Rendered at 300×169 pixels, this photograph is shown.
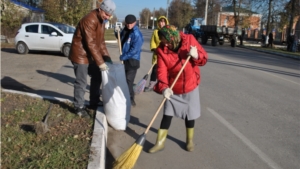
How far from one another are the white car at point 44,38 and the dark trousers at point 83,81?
31.3 ft

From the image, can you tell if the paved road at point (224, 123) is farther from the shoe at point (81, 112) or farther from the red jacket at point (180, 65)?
the red jacket at point (180, 65)

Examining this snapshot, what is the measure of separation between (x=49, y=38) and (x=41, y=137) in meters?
11.5

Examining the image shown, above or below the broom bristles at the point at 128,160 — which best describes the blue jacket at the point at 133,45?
above

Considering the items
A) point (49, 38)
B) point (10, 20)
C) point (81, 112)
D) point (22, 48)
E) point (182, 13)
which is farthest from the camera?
point (182, 13)

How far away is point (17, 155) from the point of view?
361cm

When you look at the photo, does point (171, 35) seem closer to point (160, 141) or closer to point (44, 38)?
point (160, 141)

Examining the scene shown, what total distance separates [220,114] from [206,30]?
2420 cm

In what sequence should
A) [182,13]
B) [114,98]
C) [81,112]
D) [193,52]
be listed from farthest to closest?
[182,13] → [81,112] → [114,98] → [193,52]

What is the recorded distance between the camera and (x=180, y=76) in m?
4.24

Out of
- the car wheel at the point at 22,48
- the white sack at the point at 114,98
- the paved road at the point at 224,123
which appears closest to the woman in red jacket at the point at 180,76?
the paved road at the point at 224,123

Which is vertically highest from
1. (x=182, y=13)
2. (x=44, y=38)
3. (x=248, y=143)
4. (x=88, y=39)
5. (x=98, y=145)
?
(x=182, y=13)

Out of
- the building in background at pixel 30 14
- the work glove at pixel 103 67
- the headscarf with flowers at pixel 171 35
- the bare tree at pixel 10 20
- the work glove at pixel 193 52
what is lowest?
the work glove at pixel 103 67

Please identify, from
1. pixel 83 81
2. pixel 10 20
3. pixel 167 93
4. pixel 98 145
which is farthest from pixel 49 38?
pixel 167 93

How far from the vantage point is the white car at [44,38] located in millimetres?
14688
